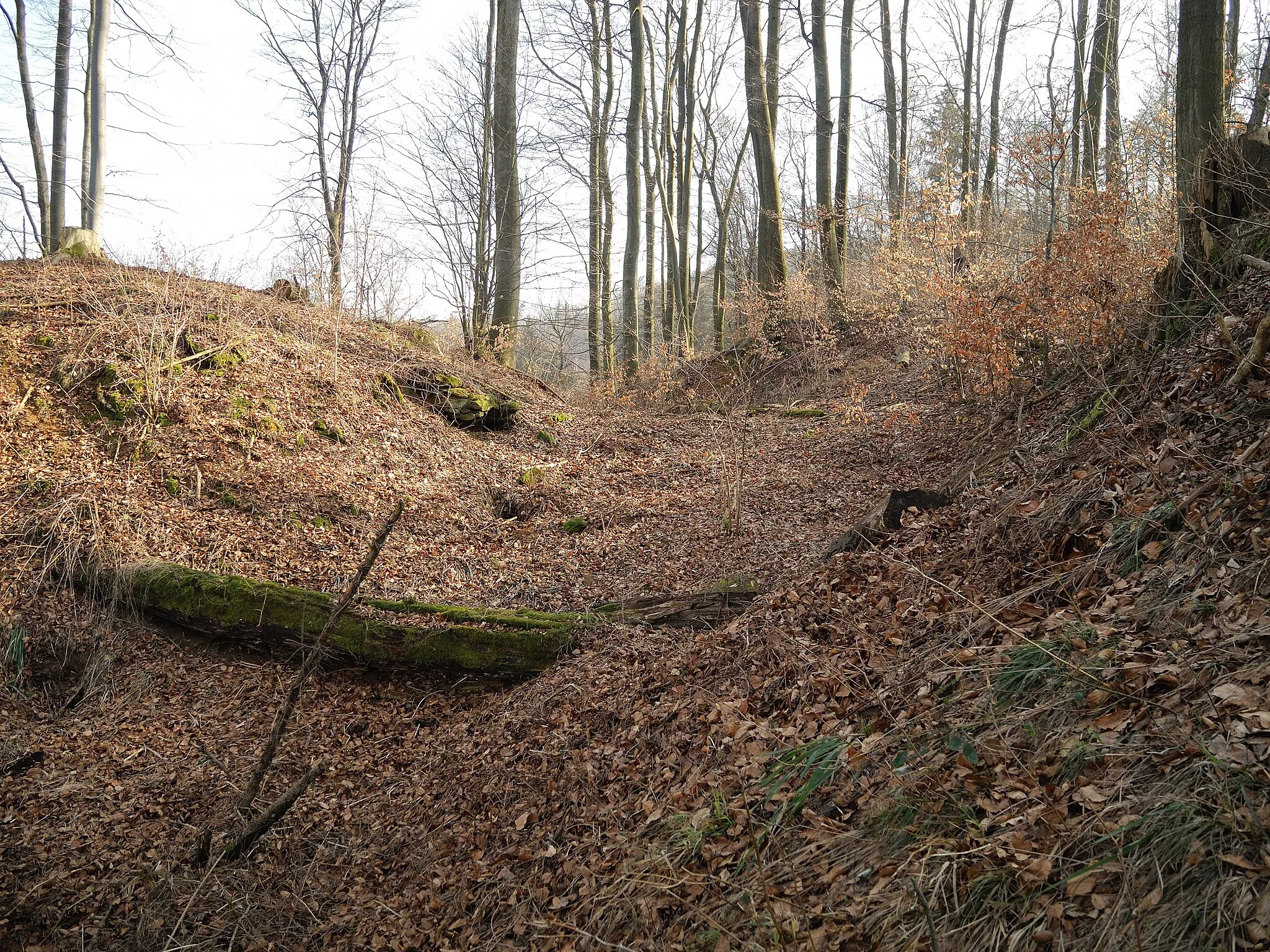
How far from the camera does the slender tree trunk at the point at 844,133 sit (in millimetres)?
15953

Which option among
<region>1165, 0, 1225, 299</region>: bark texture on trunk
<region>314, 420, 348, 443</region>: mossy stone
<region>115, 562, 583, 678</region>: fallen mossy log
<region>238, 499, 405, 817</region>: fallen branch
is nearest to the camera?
<region>238, 499, 405, 817</region>: fallen branch

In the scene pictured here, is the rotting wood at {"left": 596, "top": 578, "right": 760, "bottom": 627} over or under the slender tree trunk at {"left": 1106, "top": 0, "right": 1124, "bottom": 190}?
under

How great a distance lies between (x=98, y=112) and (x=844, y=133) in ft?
46.1

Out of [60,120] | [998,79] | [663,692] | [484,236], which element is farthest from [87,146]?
[998,79]

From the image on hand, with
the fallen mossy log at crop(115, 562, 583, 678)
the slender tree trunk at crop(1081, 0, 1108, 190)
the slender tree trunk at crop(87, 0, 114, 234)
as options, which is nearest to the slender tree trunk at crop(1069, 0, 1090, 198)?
the slender tree trunk at crop(1081, 0, 1108, 190)

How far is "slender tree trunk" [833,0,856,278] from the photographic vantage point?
16.0 metres

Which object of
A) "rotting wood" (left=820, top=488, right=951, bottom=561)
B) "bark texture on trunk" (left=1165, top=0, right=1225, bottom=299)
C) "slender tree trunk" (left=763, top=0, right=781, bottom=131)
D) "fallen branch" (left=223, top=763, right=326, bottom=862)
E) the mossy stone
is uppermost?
"slender tree trunk" (left=763, top=0, right=781, bottom=131)

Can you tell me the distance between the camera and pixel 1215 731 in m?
2.26

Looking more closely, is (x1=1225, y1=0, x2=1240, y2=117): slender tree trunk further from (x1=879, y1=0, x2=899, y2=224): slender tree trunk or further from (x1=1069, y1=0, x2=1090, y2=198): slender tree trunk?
(x1=879, y1=0, x2=899, y2=224): slender tree trunk

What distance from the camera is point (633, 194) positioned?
18.0 metres

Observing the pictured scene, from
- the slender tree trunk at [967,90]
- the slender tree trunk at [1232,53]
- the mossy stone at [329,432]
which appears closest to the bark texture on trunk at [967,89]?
the slender tree trunk at [967,90]

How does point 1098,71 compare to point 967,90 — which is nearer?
point 1098,71

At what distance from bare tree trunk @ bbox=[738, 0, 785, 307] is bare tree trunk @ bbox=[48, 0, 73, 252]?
12279mm

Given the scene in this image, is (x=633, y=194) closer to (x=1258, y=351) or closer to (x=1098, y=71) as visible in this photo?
(x=1098, y=71)
